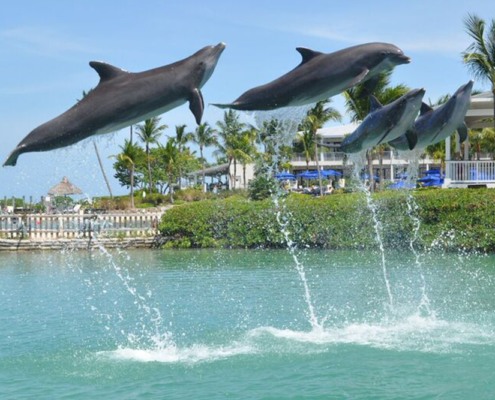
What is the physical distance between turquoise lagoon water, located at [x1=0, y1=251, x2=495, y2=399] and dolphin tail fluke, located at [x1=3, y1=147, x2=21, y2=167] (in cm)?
365

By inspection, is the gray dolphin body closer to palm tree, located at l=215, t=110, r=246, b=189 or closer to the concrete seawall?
the concrete seawall

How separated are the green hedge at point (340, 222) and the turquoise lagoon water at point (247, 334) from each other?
3.53 m

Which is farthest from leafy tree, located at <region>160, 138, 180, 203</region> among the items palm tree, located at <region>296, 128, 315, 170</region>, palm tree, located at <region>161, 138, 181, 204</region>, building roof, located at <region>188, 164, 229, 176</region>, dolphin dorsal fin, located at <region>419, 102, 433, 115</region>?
dolphin dorsal fin, located at <region>419, 102, 433, 115</region>

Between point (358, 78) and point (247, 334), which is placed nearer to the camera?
point (358, 78)

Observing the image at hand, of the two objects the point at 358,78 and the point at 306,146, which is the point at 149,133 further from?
the point at 358,78

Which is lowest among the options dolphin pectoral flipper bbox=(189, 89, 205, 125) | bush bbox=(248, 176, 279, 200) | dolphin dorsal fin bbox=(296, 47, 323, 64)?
bush bbox=(248, 176, 279, 200)

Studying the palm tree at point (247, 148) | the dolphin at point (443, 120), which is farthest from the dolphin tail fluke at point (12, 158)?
the palm tree at point (247, 148)

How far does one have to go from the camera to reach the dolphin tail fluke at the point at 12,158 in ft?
22.7

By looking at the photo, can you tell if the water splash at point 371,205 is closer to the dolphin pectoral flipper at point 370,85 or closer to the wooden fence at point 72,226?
the dolphin pectoral flipper at point 370,85

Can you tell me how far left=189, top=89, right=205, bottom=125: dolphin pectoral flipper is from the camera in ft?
23.6

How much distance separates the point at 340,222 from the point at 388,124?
18.1 m

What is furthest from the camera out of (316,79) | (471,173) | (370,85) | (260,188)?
(260,188)

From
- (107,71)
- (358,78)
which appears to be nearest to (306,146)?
(358,78)

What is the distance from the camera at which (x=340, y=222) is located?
26.7m
